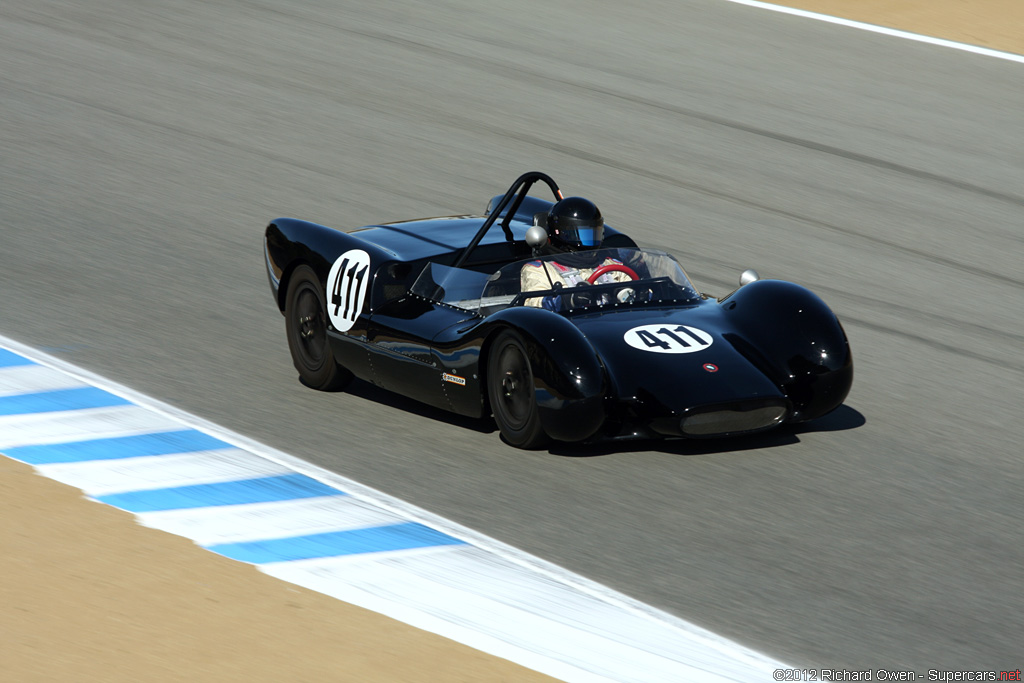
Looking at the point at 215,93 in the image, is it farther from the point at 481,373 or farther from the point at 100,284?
the point at 481,373

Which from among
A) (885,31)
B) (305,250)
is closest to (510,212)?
(305,250)

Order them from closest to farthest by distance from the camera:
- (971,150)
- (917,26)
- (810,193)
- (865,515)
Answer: (865,515) → (810,193) → (971,150) → (917,26)

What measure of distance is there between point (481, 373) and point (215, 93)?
331 inches

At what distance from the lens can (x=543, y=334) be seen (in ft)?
20.9

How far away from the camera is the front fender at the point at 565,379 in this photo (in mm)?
6215

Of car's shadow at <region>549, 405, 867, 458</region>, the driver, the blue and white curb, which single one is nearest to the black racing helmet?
the driver

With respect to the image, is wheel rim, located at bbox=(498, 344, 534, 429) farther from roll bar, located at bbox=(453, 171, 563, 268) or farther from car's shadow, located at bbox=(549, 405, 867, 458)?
roll bar, located at bbox=(453, 171, 563, 268)

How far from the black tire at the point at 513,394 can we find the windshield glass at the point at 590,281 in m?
0.52

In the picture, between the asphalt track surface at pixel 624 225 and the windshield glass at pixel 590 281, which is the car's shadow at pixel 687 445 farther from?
the windshield glass at pixel 590 281

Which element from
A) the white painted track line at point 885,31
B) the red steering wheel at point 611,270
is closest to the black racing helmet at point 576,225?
the red steering wheel at point 611,270

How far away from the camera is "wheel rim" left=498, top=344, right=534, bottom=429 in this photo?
257 inches

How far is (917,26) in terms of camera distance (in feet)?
55.5

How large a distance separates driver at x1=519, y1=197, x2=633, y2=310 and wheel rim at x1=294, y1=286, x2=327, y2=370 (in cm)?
123

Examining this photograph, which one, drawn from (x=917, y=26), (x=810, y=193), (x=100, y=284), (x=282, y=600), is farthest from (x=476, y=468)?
(x=917, y=26)
